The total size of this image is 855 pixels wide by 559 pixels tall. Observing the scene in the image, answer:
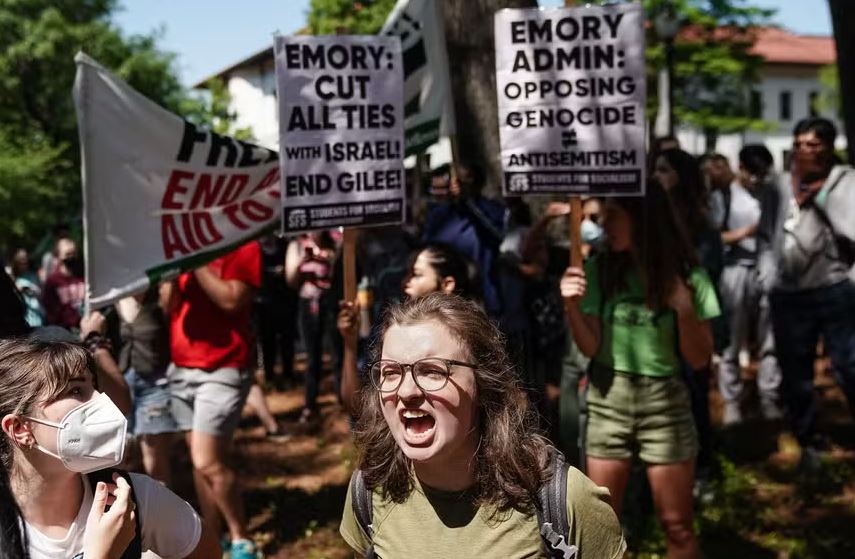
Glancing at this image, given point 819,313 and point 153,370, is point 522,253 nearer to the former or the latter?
point 819,313

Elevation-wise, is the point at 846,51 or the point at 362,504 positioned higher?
the point at 846,51

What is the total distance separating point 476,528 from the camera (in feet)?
7.63

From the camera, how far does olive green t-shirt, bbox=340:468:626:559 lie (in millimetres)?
2295

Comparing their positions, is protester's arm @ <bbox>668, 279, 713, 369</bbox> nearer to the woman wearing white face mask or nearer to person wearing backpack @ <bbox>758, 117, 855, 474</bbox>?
person wearing backpack @ <bbox>758, 117, 855, 474</bbox>

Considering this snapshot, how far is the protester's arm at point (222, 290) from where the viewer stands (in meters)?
4.86

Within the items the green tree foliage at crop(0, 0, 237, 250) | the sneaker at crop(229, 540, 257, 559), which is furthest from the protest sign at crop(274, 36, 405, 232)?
the green tree foliage at crop(0, 0, 237, 250)

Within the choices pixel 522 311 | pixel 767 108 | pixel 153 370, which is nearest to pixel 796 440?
pixel 522 311

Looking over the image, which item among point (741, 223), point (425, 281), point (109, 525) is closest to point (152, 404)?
point (425, 281)

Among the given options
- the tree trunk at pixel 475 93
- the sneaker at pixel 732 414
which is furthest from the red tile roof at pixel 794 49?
the sneaker at pixel 732 414

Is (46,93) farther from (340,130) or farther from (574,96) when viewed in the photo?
(574,96)

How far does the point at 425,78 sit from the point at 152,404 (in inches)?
87.4

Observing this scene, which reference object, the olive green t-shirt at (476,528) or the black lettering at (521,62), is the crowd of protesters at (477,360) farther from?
the black lettering at (521,62)

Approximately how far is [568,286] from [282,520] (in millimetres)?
2827

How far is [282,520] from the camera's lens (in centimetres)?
604
